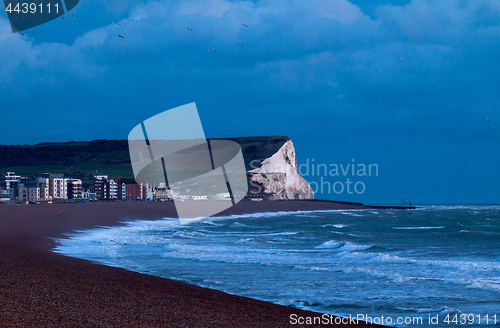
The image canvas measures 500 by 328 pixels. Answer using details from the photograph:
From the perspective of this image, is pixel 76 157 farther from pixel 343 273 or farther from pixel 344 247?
pixel 343 273

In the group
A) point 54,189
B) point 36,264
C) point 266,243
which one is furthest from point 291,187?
point 36,264

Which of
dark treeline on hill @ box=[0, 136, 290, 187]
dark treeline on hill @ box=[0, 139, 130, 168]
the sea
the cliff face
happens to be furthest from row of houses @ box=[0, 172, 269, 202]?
the sea

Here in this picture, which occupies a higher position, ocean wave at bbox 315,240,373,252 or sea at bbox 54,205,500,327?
sea at bbox 54,205,500,327

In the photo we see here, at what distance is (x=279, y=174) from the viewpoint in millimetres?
121500

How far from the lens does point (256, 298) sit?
1015 cm

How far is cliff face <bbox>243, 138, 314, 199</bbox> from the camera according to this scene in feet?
391

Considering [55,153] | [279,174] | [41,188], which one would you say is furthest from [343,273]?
[55,153]

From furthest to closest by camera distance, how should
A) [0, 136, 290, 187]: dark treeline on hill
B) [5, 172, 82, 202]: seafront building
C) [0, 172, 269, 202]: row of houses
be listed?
[0, 136, 290, 187]: dark treeline on hill, [0, 172, 269, 202]: row of houses, [5, 172, 82, 202]: seafront building

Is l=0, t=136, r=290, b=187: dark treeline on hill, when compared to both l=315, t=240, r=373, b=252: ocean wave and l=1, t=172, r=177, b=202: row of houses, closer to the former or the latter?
l=1, t=172, r=177, b=202: row of houses

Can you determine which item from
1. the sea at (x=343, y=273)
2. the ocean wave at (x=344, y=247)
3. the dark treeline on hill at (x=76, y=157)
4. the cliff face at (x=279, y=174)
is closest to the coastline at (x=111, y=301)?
the sea at (x=343, y=273)

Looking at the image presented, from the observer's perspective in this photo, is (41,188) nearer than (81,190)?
Yes

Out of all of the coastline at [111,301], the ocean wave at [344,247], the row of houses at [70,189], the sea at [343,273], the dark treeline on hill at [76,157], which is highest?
the dark treeline on hill at [76,157]

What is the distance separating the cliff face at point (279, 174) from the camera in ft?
391

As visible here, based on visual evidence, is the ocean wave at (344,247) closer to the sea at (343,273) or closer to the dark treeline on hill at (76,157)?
the sea at (343,273)
